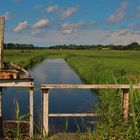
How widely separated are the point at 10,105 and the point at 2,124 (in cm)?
1114

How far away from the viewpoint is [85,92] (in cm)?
2580

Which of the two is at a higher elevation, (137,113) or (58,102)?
(137,113)

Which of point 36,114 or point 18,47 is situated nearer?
point 36,114

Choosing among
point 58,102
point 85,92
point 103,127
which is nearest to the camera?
point 103,127

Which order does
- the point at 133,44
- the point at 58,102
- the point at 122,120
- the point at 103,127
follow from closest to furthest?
the point at 103,127 < the point at 122,120 < the point at 58,102 < the point at 133,44

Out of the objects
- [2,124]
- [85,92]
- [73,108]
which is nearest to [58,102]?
[73,108]

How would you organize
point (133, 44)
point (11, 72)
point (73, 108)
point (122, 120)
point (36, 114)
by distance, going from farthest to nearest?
1. point (133, 44)
2. point (73, 108)
3. point (36, 114)
4. point (11, 72)
5. point (122, 120)

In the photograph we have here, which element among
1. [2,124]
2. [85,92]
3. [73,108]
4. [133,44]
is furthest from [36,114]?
[133,44]

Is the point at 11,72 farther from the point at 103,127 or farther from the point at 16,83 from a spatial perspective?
the point at 103,127

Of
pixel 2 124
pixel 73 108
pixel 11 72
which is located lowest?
pixel 73 108

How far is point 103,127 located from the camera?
5312mm

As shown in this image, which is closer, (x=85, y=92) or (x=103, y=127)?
(x=103, y=127)

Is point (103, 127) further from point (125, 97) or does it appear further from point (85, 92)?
point (85, 92)

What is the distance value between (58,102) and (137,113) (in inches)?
633
